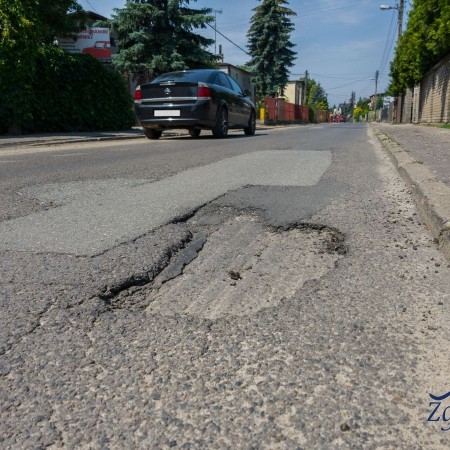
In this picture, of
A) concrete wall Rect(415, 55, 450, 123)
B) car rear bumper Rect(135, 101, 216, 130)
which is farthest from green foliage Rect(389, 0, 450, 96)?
car rear bumper Rect(135, 101, 216, 130)

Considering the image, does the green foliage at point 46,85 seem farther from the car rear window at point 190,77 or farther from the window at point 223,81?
the window at point 223,81

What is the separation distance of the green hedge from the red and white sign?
4273 mm

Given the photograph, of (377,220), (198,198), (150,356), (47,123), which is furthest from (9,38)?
(150,356)

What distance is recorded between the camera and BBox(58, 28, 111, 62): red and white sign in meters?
18.8

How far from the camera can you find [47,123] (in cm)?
1344

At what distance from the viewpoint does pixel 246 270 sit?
2316mm

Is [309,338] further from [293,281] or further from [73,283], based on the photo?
[73,283]

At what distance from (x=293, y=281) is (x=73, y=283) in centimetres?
99

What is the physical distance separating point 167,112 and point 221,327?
10.0 meters

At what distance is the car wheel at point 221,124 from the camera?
1193 centimetres

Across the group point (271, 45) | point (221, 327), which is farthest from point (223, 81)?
point (271, 45)

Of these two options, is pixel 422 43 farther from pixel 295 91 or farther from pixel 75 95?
pixel 295 91

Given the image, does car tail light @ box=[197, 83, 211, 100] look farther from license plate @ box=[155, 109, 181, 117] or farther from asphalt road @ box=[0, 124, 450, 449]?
asphalt road @ box=[0, 124, 450, 449]

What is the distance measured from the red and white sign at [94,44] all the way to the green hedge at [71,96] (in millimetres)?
4273
